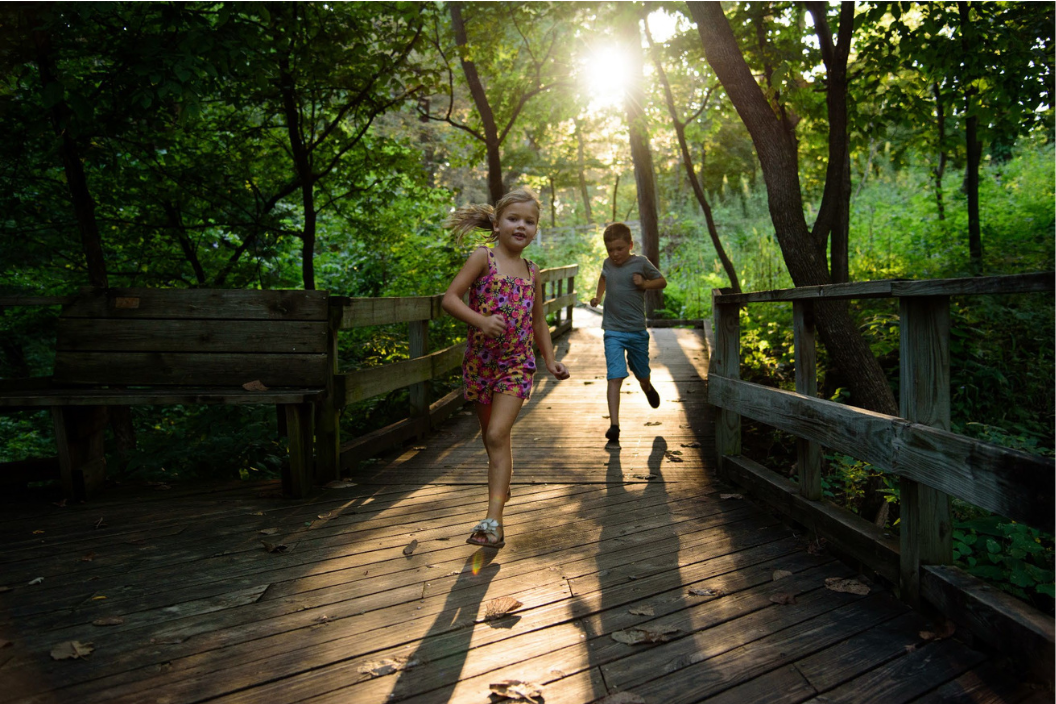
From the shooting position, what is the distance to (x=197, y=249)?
850cm

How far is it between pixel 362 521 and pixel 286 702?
2016 mm

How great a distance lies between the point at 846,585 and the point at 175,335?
4.43 m

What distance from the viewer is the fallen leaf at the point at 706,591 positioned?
10.4 feet

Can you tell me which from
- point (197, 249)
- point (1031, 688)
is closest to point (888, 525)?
point (1031, 688)

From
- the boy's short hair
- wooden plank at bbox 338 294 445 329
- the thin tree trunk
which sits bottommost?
wooden plank at bbox 338 294 445 329

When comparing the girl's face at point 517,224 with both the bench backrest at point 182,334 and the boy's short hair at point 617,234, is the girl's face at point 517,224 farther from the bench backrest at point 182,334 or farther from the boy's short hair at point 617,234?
the boy's short hair at point 617,234

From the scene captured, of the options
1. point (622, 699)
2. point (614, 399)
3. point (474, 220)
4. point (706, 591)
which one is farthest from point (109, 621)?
point (614, 399)

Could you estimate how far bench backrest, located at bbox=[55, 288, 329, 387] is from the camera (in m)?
5.04

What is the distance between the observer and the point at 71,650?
2645 mm

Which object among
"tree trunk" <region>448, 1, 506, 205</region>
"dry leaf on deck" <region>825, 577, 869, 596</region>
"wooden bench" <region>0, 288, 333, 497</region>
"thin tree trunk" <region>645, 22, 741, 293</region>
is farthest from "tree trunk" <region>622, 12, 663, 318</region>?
"dry leaf on deck" <region>825, 577, 869, 596</region>

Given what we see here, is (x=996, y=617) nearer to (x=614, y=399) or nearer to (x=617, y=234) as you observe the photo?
(x=614, y=399)

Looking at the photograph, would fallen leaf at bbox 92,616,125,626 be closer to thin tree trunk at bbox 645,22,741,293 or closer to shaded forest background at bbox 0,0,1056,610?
shaded forest background at bbox 0,0,1056,610

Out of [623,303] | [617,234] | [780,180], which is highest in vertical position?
[780,180]

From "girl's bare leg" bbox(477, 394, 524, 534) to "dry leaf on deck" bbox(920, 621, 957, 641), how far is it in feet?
6.50
